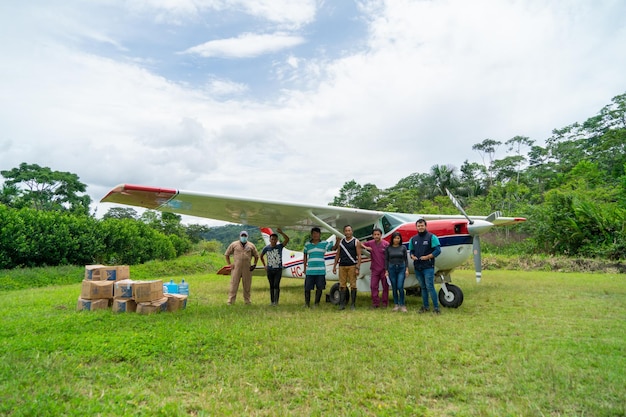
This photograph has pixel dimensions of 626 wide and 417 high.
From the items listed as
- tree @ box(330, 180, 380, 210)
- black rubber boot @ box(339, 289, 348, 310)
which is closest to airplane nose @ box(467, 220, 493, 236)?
black rubber boot @ box(339, 289, 348, 310)

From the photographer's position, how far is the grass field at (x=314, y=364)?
103 inches

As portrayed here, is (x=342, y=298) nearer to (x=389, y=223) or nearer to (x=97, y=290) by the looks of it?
(x=389, y=223)

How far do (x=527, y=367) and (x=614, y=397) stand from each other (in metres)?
0.72

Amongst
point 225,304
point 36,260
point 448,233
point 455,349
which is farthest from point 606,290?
point 36,260

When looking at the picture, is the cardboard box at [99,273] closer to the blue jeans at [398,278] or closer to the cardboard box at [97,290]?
the cardboard box at [97,290]

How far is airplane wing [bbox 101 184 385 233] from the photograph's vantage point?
6.18 meters

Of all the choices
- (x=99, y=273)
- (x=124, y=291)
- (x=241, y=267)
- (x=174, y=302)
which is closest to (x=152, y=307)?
(x=174, y=302)

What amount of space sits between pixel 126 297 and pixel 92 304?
0.61 meters

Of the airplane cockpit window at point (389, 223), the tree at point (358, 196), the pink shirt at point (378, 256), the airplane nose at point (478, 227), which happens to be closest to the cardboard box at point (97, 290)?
the pink shirt at point (378, 256)

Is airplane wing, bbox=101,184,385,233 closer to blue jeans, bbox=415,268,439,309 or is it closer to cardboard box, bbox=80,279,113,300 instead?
cardboard box, bbox=80,279,113,300

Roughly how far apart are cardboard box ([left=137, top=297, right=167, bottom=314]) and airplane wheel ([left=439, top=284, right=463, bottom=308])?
5142 millimetres

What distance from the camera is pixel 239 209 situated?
24.9 ft

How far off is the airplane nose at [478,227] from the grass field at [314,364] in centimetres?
150

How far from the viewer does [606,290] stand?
334 inches
